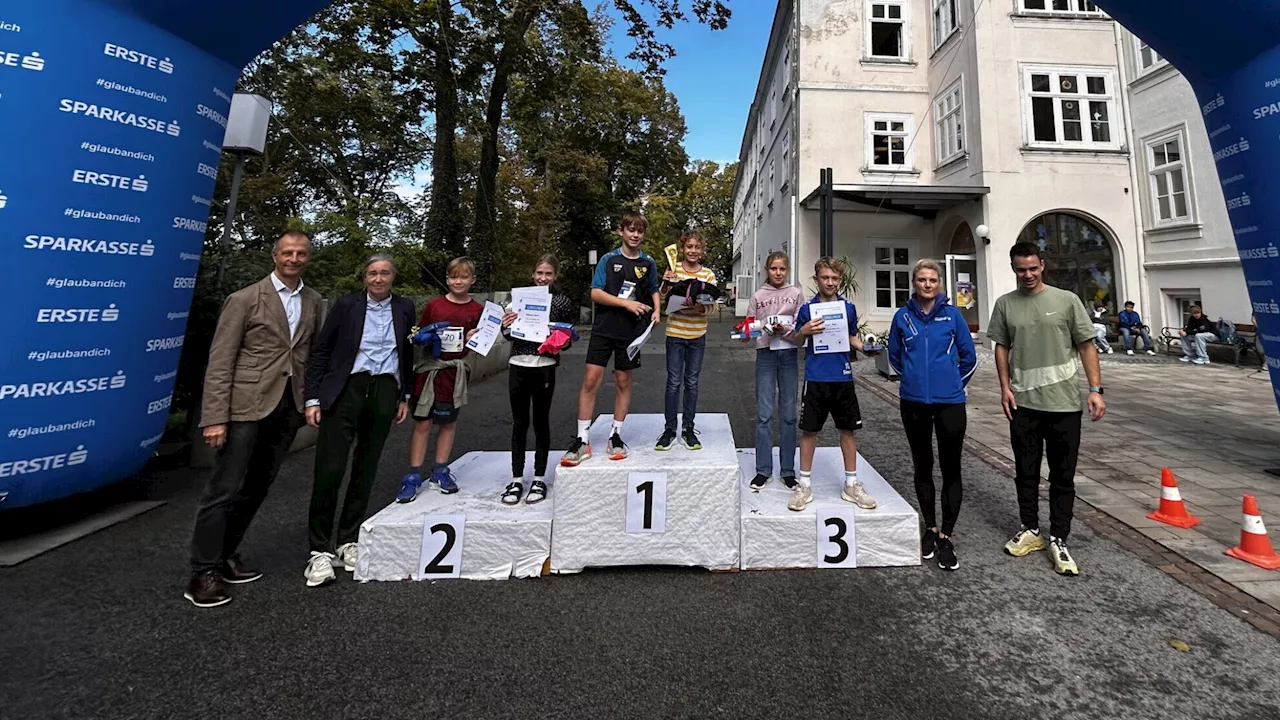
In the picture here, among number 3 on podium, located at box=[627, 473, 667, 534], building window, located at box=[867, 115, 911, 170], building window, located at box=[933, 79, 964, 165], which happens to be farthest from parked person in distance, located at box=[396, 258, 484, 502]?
building window, located at box=[933, 79, 964, 165]

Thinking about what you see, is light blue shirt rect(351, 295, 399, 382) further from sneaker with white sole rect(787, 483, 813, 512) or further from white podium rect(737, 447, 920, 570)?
sneaker with white sole rect(787, 483, 813, 512)

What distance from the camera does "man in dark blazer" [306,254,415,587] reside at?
10.6ft

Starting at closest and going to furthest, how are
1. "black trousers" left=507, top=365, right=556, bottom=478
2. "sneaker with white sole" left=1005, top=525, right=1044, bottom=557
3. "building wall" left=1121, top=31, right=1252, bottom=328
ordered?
"sneaker with white sole" left=1005, top=525, right=1044, bottom=557, "black trousers" left=507, top=365, right=556, bottom=478, "building wall" left=1121, top=31, right=1252, bottom=328

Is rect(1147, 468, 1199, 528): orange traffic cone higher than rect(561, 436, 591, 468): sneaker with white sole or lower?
lower

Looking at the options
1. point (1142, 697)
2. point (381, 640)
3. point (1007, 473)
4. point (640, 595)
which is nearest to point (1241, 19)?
point (1007, 473)

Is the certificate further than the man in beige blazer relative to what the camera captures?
Yes

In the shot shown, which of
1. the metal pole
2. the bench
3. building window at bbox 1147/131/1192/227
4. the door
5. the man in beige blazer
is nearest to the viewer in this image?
the man in beige blazer

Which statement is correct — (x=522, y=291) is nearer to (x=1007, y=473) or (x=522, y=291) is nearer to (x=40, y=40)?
(x=40, y=40)

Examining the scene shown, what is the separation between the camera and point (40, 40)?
3.48 meters

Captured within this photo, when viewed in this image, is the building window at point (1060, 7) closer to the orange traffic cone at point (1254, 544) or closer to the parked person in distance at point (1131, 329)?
the parked person in distance at point (1131, 329)

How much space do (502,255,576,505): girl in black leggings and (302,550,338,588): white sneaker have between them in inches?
42.5

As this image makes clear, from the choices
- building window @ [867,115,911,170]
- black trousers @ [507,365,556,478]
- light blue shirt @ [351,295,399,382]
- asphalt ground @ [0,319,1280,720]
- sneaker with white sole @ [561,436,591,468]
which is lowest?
asphalt ground @ [0,319,1280,720]

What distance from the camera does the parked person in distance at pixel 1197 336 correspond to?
1236 cm

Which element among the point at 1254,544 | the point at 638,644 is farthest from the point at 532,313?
the point at 1254,544
